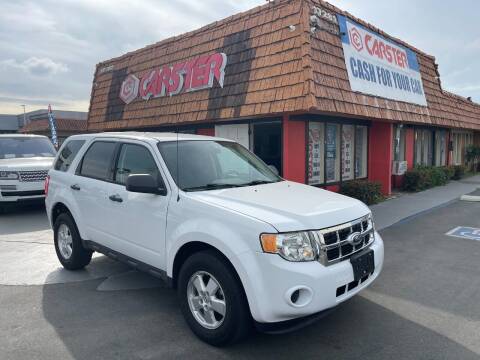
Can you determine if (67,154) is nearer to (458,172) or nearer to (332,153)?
(332,153)

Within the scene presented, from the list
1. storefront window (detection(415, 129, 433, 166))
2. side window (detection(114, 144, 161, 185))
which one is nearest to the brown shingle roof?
storefront window (detection(415, 129, 433, 166))

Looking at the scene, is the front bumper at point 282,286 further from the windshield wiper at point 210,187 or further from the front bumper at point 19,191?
the front bumper at point 19,191

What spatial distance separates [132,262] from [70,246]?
1.60 meters

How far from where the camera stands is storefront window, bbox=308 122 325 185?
1016 centimetres

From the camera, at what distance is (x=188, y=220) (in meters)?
3.50

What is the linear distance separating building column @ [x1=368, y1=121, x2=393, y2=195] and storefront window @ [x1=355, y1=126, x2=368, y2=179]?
190 mm

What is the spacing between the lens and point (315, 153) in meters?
10.4

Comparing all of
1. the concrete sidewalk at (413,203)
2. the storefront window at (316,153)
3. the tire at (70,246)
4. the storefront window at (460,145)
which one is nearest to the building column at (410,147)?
the concrete sidewalk at (413,203)

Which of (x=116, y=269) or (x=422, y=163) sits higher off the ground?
(x=422, y=163)

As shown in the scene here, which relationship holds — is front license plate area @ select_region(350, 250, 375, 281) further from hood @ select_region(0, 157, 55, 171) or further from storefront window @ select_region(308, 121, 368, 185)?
hood @ select_region(0, 157, 55, 171)

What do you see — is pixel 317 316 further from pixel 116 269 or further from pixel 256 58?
pixel 256 58

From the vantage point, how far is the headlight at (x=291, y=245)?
301cm

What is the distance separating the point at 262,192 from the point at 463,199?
10.2m

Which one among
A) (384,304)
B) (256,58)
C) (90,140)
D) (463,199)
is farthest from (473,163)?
(90,140)
